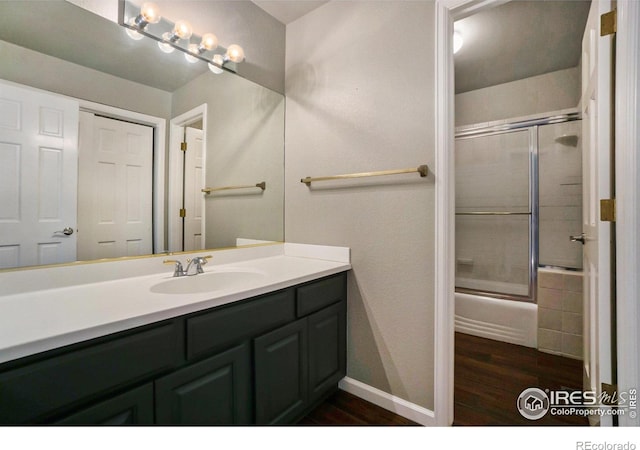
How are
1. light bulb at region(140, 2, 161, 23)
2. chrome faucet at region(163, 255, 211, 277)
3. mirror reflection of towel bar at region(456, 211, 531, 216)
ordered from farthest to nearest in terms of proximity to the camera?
mirror reflection of towel bar at region(456, 211, 531, 216), chrome faucet at region(163, 255, 211, 277), light bulb at region(140, 2, 161, 23)

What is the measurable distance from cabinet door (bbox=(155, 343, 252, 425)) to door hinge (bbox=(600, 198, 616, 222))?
4.63ft

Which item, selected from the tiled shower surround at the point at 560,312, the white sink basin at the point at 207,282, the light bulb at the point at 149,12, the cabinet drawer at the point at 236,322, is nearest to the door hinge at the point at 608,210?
the cabinet drawer at the point at 236,322

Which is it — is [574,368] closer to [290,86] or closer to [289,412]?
[289,412]

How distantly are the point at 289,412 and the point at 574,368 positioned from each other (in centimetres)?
203

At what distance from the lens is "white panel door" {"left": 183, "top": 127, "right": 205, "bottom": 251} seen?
5.07ft

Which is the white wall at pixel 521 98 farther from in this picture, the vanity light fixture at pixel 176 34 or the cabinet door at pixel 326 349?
the vanity light fixture at pixel 176 34

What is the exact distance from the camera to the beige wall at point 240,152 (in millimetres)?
1636

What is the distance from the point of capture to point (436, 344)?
1.38m

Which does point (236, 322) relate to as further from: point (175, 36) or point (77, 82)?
point (175, 36)

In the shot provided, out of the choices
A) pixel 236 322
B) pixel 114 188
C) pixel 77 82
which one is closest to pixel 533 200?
pixel 236 322

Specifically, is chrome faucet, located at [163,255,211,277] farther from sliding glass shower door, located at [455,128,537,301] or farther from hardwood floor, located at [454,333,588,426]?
sliding glass shower door, located at [455,128,537,301]

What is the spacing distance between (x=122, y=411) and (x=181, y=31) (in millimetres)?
1577

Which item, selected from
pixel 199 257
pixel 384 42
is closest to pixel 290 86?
pixel 384 42

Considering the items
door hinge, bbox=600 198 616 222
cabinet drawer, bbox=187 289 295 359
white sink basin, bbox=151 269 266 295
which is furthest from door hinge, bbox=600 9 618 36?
white sink basin, bbox=151 269 266 295
